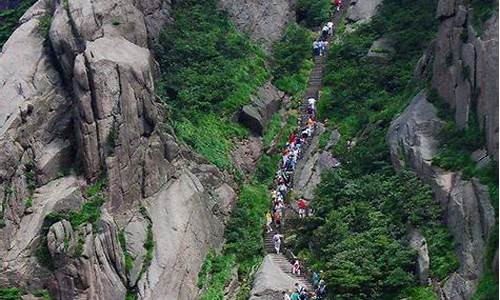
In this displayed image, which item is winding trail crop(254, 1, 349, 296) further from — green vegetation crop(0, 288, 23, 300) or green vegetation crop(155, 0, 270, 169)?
green vegetation crop(0, 288, 23, 300)

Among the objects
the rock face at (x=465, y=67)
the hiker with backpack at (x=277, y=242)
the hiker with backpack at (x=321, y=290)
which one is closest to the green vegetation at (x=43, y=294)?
the hiker with backpack at (x=277, y=242)

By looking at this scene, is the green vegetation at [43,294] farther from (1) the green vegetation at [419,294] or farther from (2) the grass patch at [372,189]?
(1) the green vegetation at [419,294]

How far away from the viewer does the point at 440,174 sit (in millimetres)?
38688

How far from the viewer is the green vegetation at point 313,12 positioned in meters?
55.8

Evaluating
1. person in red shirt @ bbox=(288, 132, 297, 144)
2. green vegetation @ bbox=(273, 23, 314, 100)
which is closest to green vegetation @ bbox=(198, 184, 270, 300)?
person in red shirt @ bbox=(288, 132, 297, 144)

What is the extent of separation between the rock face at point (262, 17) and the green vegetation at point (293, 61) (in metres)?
0.55

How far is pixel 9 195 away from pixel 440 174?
15.7 metres

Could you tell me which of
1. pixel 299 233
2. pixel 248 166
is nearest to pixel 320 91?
pixel 248 166

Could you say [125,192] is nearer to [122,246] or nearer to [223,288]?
[122,246]

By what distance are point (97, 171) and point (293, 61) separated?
14.0 meters

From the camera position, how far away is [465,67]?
1559 inches

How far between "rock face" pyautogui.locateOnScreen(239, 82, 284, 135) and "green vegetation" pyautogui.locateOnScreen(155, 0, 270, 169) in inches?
14.2

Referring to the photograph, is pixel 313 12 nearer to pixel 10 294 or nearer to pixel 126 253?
pixel 126 253

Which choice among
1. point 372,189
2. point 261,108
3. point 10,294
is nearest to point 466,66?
point 372,189
